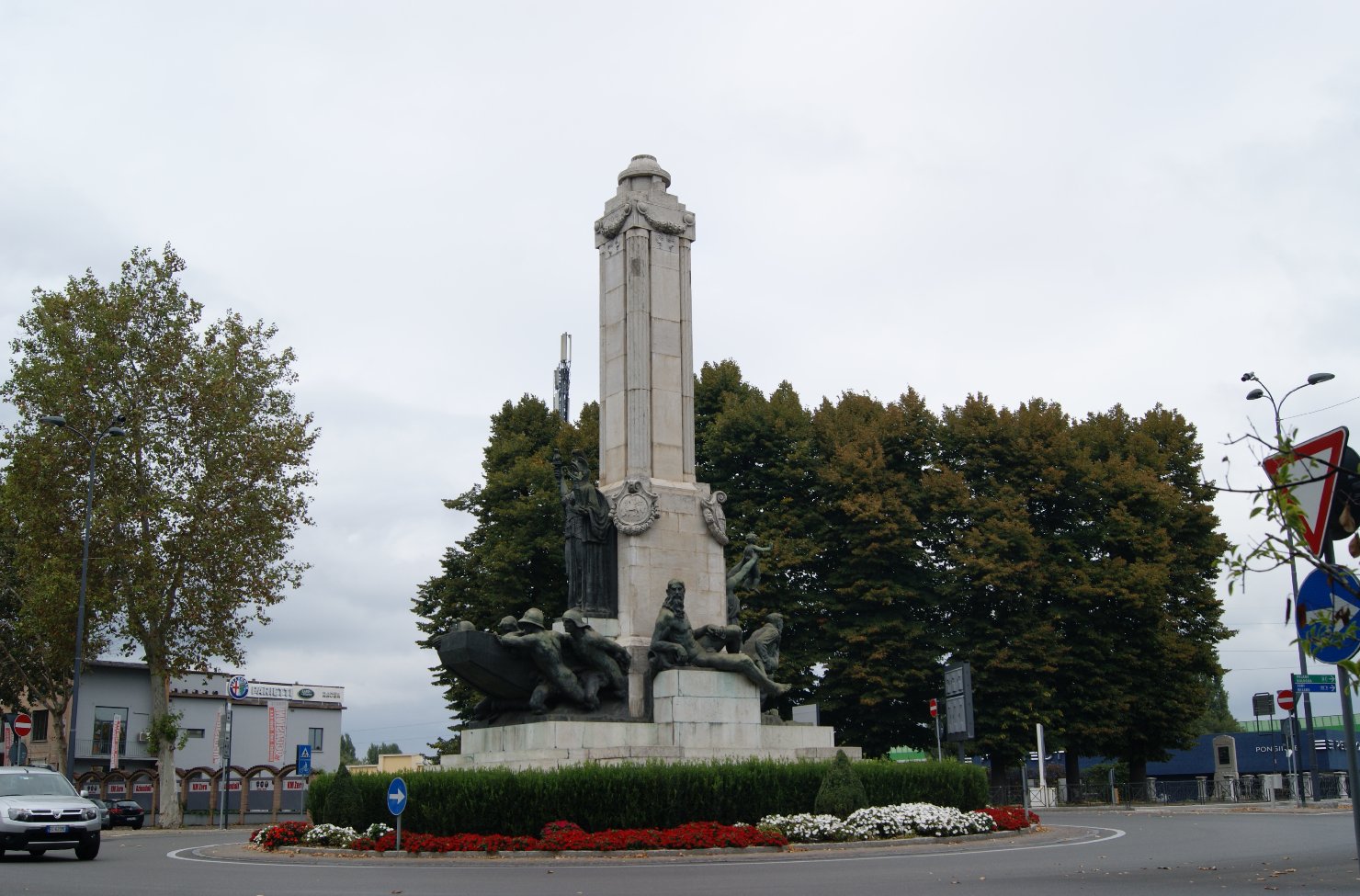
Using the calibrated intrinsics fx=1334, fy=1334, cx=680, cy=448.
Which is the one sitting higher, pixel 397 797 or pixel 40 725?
pixel 40 725

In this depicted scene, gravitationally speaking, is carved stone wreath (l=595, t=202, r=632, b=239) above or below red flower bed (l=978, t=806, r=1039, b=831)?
above

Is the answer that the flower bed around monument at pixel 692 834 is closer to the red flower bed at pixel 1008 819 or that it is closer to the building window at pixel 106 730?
the red flower bed at pixel 1008 819

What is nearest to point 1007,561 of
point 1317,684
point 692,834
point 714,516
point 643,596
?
point 1317,684

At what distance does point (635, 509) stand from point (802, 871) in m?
10.1

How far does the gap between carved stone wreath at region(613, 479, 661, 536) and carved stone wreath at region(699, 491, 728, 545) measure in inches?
41.5

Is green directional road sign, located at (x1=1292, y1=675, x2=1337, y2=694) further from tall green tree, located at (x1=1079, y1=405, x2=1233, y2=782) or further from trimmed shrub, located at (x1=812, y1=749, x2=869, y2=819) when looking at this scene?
trimmed shrub, located at (x1=812, y1=749, x2=869, y2=819)

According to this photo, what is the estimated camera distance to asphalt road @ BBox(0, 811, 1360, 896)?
44.6ft

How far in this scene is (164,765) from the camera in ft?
142

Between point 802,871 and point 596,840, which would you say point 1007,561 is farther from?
point 802,871

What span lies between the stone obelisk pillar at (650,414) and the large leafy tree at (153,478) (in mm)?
19654

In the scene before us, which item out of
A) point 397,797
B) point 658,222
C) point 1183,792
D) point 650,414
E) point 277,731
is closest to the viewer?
point 397,797

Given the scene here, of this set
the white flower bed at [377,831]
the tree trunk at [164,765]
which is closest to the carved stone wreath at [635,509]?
the white flower bed at [377,831]

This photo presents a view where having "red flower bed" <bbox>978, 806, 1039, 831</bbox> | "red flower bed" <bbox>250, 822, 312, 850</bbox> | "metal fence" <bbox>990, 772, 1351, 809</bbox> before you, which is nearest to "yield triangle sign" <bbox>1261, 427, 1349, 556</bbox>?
"red flower bed" <bbox>978, 806, 1039, 831</bbox>

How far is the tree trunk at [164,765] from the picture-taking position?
41562mm
